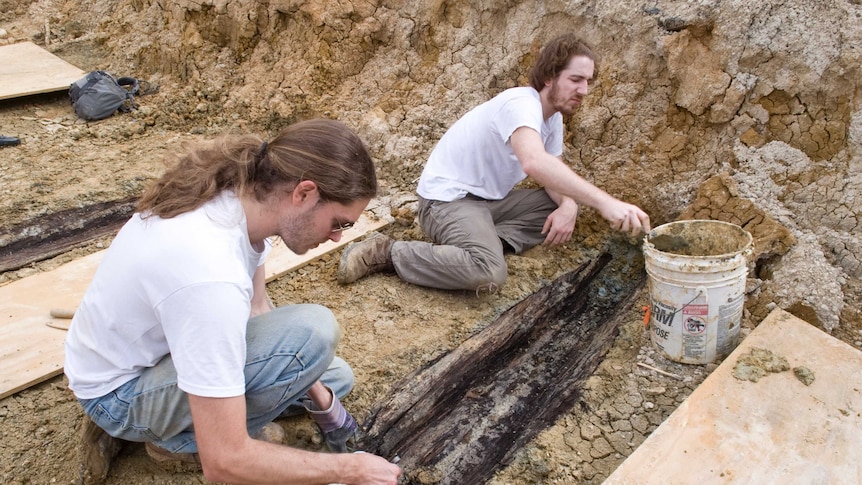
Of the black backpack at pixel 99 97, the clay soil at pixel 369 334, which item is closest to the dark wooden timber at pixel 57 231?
the clay soil at pixel 369 334

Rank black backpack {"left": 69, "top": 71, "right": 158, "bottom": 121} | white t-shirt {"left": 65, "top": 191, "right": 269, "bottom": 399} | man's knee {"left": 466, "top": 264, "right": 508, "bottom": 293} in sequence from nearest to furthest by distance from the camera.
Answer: white t-shirt {"left": 65, "top": 191, "right": 269, "bottom": 399}, man's knee {"left": 466, "top": 264, "right": 508, "bottom": 293}, black backpack {"left": 69, "top": 71, "right": 158, "bottom": 121}

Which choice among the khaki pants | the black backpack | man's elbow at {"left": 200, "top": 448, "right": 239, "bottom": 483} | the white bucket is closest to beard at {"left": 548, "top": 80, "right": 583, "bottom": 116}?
the khaki pants

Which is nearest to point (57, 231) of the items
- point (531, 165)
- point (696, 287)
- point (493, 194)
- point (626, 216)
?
point (493, 194)

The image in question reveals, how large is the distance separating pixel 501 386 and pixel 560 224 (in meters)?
0.95

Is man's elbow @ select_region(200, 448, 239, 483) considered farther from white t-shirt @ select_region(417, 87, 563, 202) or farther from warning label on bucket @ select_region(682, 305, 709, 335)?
white t-shirt @ select_region(417, 87, 563, 202)

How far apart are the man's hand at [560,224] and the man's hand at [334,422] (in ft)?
4.82

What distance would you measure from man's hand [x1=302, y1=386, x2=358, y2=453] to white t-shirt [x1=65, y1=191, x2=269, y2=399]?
0.64 m

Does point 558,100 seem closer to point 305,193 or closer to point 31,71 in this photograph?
point 305,193

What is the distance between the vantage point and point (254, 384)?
1.86 m

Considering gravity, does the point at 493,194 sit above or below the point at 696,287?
below

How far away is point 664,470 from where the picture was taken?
1.97m

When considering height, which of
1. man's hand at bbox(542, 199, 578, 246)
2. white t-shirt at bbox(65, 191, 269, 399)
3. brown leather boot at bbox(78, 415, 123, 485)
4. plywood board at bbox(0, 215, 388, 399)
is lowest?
plywood board at bbox(0, 215, 388, 399)

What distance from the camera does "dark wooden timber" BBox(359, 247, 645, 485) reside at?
238 cm

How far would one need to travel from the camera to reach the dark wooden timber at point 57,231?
3.40 meters
